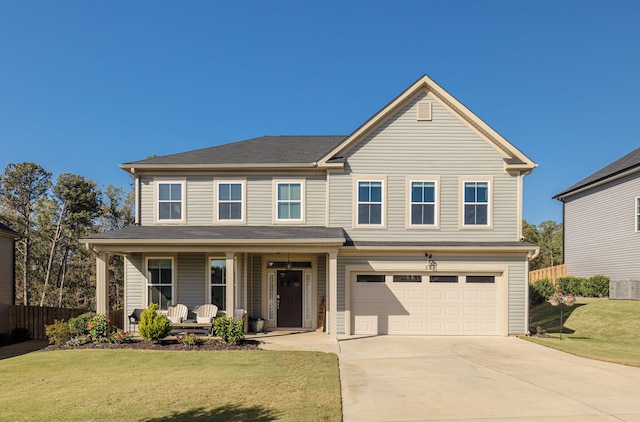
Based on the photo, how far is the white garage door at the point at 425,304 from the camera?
47.7ft

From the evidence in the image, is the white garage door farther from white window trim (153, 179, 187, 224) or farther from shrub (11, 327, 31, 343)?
shrub (11, 327, 31, 343)

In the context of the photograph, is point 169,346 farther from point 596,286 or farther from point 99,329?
point 596,286

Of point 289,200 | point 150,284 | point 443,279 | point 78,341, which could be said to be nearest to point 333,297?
point 289,200

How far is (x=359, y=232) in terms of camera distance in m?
14.7

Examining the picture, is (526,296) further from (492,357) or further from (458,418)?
(458,418)

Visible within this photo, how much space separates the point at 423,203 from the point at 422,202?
0.05m

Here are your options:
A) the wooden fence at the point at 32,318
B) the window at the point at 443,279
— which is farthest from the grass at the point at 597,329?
the wooden fence at the point at 32,318


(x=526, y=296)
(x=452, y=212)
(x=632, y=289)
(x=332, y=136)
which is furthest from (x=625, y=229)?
(x=332, y=136)

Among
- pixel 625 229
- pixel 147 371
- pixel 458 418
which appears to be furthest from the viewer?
pixel 625 229

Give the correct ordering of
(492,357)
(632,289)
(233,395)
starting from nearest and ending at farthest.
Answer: (233,395) → (492,357) → (632,289)

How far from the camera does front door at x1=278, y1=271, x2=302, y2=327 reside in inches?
610

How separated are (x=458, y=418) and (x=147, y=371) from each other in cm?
673

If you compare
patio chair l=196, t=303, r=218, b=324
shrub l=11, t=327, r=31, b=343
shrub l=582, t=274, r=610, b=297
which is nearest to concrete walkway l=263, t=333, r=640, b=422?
patio chair l=196, t=303, r=218, b=324

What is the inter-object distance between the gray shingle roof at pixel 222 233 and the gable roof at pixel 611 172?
14497 millimetres
